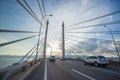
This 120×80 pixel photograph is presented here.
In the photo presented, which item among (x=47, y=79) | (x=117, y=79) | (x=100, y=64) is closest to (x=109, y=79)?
(x=117, y=79)

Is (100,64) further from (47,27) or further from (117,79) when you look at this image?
(47,27)

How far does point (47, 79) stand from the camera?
746cm

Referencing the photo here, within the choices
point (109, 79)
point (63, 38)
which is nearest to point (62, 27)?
point (63, 38)

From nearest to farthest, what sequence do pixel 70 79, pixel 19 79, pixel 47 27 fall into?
pixel 19 79
pixel 70 79
pixel 47 27

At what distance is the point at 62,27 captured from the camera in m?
45.3

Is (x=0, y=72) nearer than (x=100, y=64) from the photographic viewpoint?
Yes

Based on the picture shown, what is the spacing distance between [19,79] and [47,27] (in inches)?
775

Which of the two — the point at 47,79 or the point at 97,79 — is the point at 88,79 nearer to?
the point at 97,79

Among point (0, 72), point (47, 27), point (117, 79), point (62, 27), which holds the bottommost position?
point (117, 79)

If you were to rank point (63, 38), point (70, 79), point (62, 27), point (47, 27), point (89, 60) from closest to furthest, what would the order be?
1. point (70, 79)
2. point (89, 60)
3. point (47, 27)
4. point (63, 38)
5. point (62, 27)

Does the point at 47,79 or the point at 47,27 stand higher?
the point at 47,27

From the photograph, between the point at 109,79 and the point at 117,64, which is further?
the point at 117,64

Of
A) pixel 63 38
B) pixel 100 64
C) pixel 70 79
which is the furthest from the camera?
pixel 63 38

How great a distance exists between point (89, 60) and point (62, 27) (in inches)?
1031
